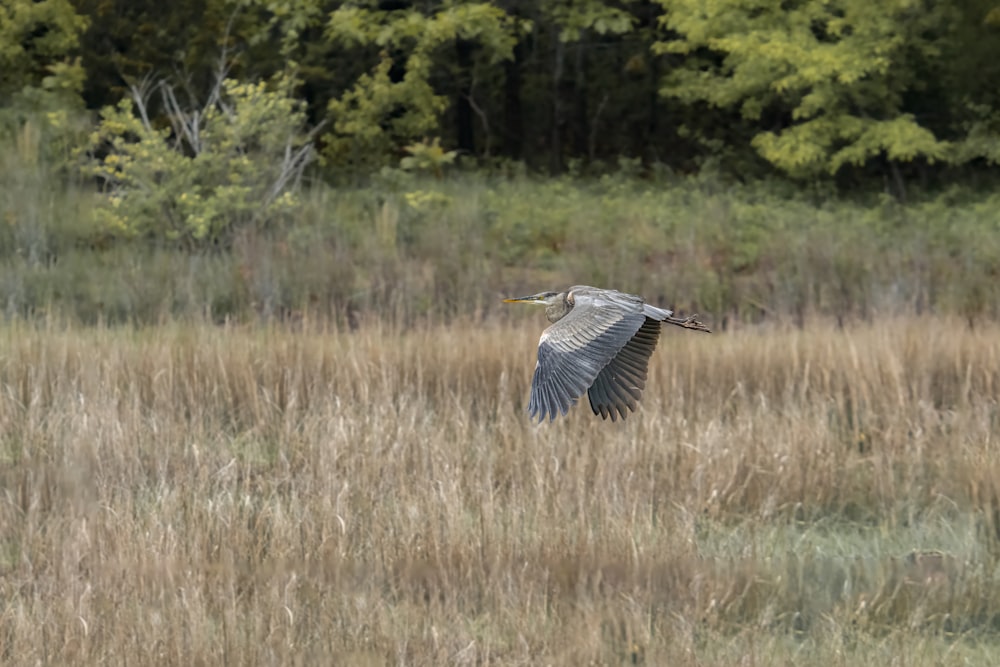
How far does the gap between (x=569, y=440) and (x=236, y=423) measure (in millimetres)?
1744

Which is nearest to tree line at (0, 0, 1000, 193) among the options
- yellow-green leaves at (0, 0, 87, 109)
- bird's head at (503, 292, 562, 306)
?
yellow-green leaves at (0, 0, 87, 109)

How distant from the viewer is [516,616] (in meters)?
4.99

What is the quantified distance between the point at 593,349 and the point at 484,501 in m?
2.25

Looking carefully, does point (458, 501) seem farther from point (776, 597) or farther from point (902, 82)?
point (902, 82)

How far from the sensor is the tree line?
50.7ft

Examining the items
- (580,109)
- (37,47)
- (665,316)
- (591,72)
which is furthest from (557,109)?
(665,316)

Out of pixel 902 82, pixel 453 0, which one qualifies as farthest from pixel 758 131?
pixel 453 0

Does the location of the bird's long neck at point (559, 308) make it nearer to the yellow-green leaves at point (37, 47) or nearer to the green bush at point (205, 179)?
the green bush at point (205, 179)

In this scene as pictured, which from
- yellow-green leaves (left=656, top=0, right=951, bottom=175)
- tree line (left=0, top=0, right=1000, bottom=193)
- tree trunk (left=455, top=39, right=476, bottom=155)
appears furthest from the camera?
tree trunk (left=455, top=39, right=476, bottom=155)

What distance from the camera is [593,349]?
364cm

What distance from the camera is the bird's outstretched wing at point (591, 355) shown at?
11.6 ft

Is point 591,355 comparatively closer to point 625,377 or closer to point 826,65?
point 625,377

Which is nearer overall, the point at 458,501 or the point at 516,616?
the point at 516,616

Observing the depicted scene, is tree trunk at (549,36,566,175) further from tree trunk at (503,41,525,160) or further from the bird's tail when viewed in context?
the bird's tail
